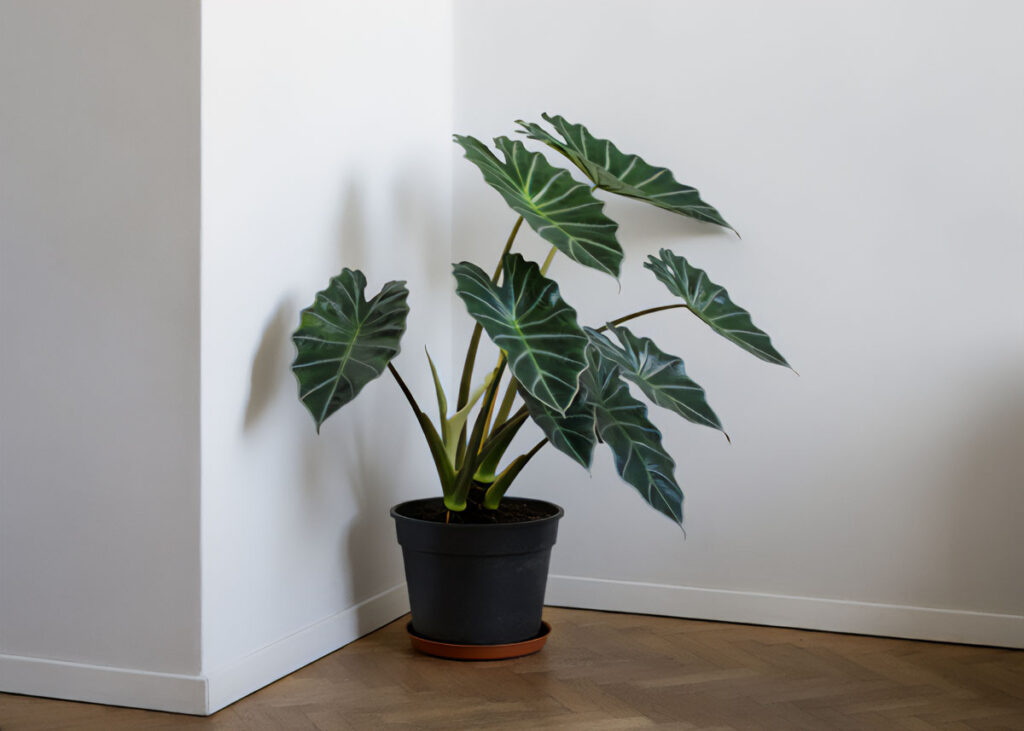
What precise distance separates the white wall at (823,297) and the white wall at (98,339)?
117 centimetres

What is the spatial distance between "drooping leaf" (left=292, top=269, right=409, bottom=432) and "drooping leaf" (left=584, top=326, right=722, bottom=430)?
0.43 m

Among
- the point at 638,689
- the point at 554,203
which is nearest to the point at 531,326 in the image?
the point at 554,203

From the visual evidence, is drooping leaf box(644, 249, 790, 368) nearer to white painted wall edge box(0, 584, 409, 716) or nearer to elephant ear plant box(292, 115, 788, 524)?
elephant ear plant box(292, 115, 788, 524)

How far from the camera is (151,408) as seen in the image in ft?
6.66

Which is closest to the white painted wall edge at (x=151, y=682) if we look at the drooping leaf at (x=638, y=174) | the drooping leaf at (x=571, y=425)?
the drooping leaf at (x=571, y=425)

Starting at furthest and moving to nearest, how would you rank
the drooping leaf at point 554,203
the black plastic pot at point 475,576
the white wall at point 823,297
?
the white wall at point 823,297
the black plastic pot at point 475,576
the drooping leaf at point 554,203

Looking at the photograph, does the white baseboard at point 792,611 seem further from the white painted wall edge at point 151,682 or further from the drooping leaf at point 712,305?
the white painted wall edge at point 151,682

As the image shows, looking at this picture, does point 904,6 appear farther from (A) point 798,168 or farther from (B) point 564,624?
(B) point 564,624

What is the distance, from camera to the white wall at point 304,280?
206 cm

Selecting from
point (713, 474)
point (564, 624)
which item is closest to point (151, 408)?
point (564, 624)

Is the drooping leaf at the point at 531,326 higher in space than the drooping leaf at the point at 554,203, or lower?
lower

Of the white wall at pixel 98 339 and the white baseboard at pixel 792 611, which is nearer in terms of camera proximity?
the white wall at pixel 98 339

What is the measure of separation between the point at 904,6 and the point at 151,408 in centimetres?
203

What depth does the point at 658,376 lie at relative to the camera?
2.31 m
